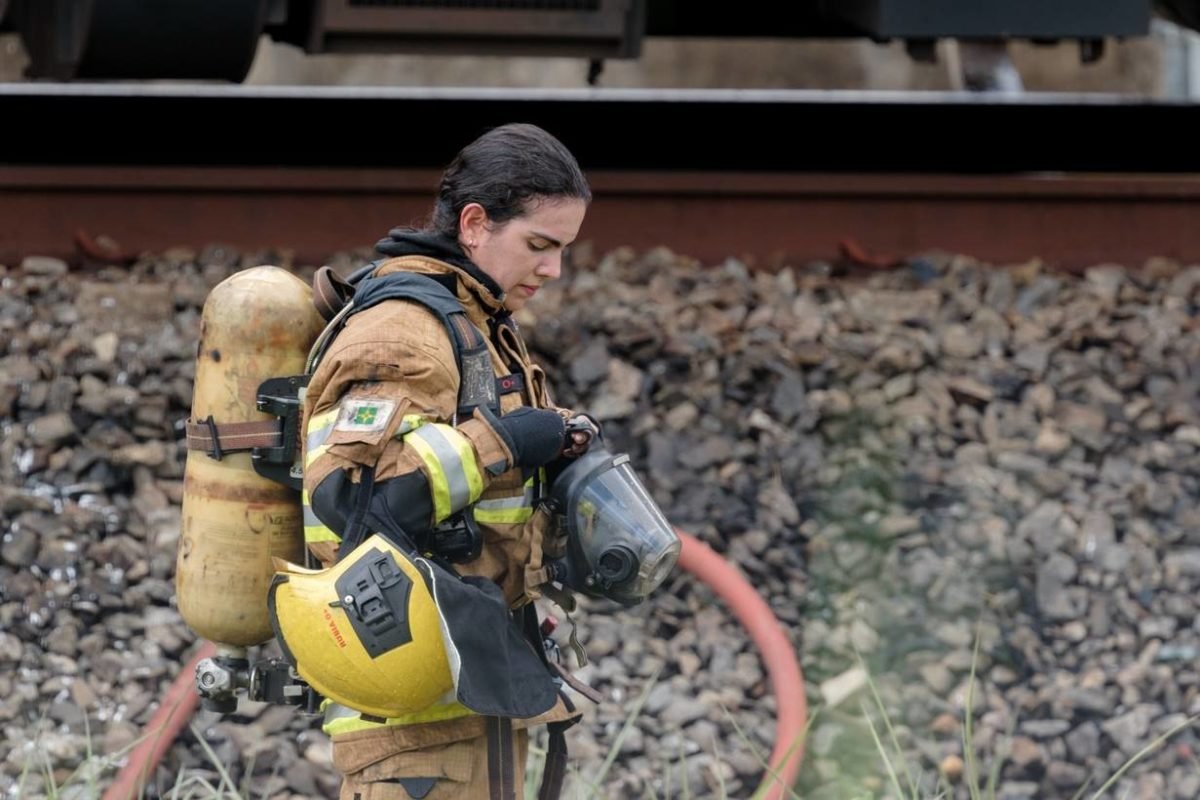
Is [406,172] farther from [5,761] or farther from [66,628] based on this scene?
[5,761]

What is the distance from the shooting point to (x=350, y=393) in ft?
8.07

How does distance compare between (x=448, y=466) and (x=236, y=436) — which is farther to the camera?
(x=236, y=436)

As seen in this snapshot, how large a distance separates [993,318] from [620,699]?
7.46 feet

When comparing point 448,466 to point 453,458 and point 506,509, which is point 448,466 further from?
point 506,509

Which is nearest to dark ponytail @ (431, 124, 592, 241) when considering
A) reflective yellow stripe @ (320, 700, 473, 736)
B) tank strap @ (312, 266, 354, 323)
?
tank strap @ (312, 266, 354, 323)

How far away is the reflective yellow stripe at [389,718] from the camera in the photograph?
8.48 ft

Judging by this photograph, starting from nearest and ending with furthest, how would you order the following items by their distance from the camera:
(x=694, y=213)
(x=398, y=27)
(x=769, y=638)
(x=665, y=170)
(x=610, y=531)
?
(x=610, y=531), (x=769, y=638), (x=398, y=27), (x=694, y=213), (x=665, y=170)

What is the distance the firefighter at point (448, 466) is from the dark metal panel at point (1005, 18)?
350 centimetres

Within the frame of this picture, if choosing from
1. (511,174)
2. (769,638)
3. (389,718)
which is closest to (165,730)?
(389,718)

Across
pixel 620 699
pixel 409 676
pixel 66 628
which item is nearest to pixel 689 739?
pixel 620 699

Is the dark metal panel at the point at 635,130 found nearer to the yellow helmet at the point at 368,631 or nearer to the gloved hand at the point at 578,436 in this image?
the gloved hand at the point at 578,436

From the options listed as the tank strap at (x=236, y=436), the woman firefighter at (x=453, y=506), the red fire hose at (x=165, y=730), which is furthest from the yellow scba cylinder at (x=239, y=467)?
the red fire hose at (x=165, y=730)

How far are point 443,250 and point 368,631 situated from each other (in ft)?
2.17

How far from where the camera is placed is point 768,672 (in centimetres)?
457
